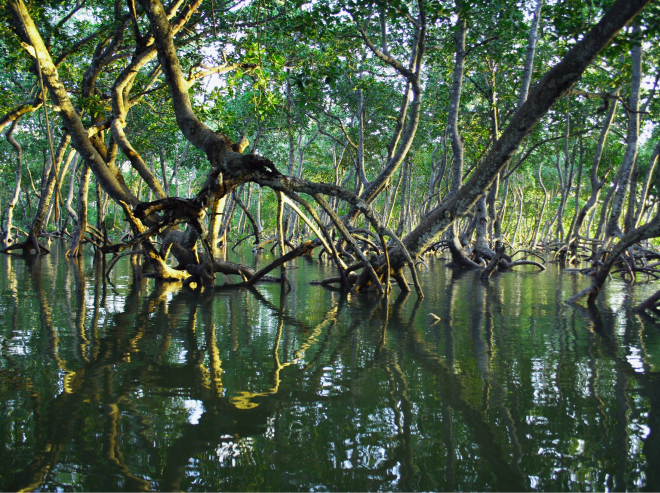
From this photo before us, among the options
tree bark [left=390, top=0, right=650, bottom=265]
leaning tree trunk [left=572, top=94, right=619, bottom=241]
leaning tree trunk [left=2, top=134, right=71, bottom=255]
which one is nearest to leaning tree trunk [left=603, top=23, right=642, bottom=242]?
leaning tree trunk [left=572, top=94, right=619, bottom=241]

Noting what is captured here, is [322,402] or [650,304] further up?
[650,304]

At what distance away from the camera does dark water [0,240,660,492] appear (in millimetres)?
2344

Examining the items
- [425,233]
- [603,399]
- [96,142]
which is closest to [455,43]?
[425,233]

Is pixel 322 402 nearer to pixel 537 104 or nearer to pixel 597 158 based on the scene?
pixel 537 104

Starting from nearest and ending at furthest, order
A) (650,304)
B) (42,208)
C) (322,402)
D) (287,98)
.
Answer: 1. (322,402)
2. (650,304)
3. (42,208)
4. (287,98)

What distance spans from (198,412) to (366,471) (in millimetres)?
1110

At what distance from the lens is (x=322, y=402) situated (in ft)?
10.5

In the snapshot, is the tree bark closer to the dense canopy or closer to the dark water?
the dense canopy

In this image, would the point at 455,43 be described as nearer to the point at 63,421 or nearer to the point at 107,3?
the point at 107,3

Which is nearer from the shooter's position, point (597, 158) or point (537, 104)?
point (537, 104)

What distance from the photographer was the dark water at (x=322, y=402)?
2.34 meters

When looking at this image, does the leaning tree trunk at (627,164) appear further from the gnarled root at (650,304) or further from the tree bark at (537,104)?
the tree bark at (537,104)

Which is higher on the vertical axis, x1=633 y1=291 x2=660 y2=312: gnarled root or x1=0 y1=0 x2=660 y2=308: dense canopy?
x1=0 y1=0 x2=660 y2=308: dense canopy

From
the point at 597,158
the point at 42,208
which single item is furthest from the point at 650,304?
the point at 42,208
